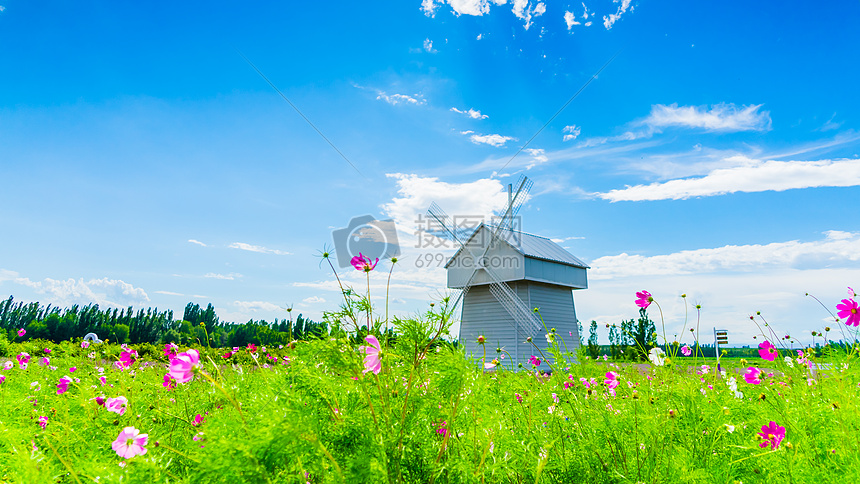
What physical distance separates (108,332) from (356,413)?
45.6 meters

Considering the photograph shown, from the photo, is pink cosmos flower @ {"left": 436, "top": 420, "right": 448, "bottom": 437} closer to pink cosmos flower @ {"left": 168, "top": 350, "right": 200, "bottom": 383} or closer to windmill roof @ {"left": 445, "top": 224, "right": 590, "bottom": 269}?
pink cosmos flower @ {"left": 168, "top": 350, "right": 200, "bottom": 383}

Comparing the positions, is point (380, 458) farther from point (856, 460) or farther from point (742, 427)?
point (742, 427)

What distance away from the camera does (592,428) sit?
245 cm

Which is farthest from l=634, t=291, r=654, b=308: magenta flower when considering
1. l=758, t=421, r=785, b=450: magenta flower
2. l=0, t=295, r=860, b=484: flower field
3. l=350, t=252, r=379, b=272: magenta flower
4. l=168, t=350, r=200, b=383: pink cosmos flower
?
l=168, t=350, r=200, b=383: pink cosmos flower

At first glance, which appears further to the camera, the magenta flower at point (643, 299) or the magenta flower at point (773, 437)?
the magenta flower at point (643, 299)

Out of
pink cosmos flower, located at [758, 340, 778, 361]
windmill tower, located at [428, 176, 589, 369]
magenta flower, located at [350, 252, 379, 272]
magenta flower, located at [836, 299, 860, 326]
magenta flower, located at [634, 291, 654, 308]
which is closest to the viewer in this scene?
magenta flower, located at [350, 252, 379, 272]

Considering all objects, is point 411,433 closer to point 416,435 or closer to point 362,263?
point 416,435

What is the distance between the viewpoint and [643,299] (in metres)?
2.92

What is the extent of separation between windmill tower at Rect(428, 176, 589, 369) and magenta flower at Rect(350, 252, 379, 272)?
15014 millimetres

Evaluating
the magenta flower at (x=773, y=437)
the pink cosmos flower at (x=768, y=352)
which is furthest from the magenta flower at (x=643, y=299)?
the pink cosmos flower at (x=768, y=352)

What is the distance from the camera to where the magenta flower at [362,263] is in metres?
1.87

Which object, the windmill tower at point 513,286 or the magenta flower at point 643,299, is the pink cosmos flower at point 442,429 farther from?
the windmill tower at point 513,286

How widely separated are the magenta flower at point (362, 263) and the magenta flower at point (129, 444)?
0.90 m

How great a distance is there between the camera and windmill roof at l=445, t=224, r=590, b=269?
18.1 m
